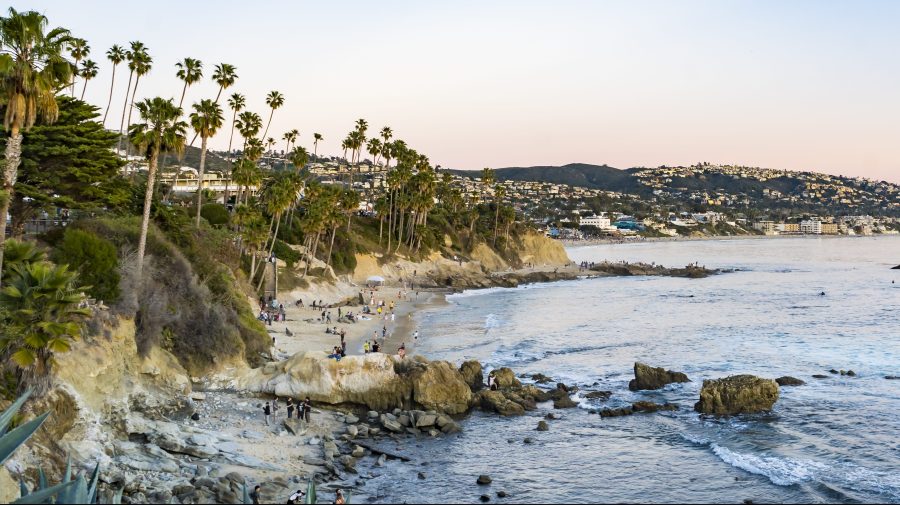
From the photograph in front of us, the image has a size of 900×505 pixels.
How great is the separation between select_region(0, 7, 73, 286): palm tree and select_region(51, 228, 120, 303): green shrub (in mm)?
5300

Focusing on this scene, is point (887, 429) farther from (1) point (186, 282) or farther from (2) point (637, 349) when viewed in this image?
(1) point (186, 282)

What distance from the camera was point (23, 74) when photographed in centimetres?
1730

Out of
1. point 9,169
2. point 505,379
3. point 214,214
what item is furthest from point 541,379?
point 214,214

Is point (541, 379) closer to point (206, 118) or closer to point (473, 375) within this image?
point (473, 375)

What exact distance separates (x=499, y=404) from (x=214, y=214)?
38885mm

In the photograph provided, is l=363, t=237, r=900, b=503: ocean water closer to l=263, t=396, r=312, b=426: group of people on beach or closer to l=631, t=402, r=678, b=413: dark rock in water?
l=631, t=402, r=678, b=413: dark rock in water

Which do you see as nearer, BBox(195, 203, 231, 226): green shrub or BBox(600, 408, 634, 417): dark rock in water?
BBox(600, 408, 634, 417): dark rock in water

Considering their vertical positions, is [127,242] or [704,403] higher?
[127,242]

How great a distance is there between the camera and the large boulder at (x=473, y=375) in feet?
103

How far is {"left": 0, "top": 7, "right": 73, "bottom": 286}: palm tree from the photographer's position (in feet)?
55.9

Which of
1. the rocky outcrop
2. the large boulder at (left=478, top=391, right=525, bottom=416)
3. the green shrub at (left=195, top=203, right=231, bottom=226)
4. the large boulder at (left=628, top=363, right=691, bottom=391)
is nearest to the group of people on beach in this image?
the rocky outcrop

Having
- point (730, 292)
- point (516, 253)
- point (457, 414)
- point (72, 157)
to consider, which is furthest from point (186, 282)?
point (516, 253)

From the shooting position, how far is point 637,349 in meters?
43.6

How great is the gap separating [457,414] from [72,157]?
60.3 ft
